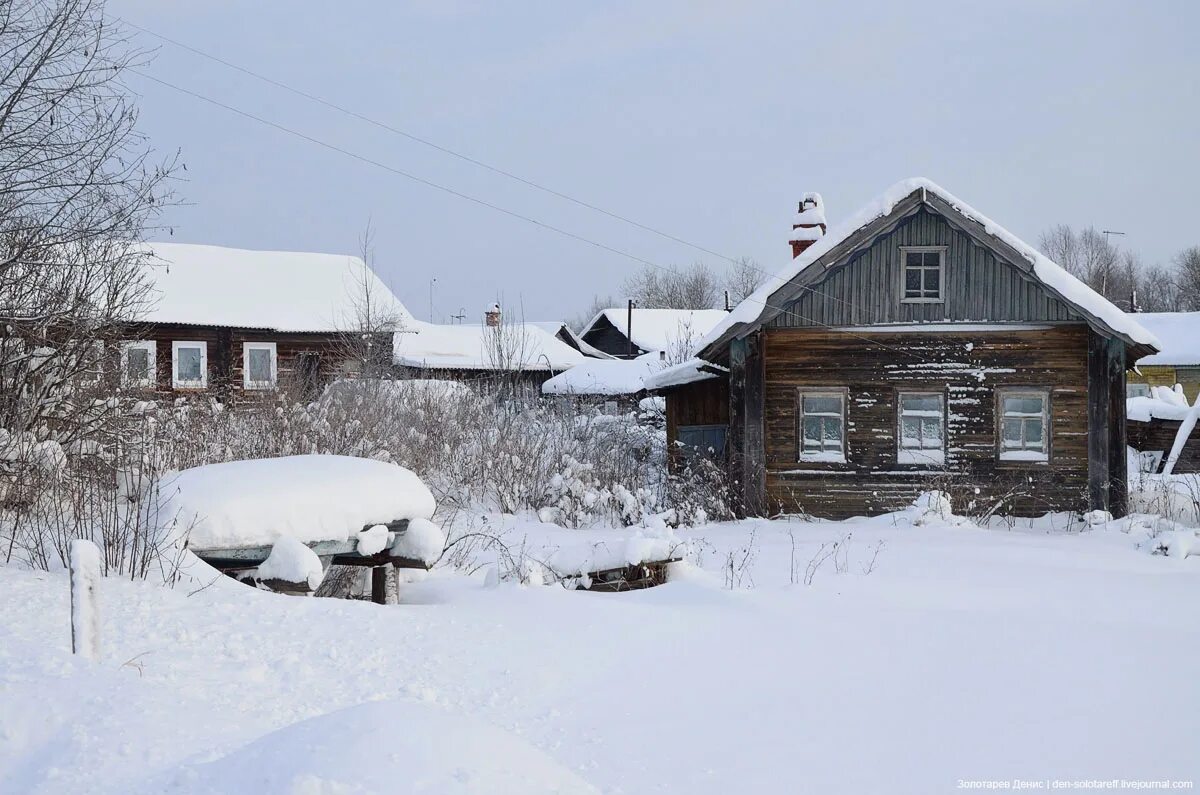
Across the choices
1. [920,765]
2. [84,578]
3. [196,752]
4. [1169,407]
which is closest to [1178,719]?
[920,765]

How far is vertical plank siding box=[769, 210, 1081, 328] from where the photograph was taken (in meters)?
17.5

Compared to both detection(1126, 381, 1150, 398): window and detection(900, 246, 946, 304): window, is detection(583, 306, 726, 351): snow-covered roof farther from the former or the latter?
detection(900, 246, 946, 304): window

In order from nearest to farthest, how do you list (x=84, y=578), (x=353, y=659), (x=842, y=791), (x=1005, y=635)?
(x=842, y=791), (x=84, y=578), (x=353, y=659), (x=1005, y=635)

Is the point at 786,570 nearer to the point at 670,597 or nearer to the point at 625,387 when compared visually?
the point at 670,597

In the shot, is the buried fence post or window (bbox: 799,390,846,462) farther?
window (bbox: 799,390,846,462)

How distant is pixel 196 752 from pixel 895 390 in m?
15.1

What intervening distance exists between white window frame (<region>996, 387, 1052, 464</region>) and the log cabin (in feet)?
0.07

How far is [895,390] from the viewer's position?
17969mm

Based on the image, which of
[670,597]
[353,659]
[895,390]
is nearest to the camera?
[353,659]

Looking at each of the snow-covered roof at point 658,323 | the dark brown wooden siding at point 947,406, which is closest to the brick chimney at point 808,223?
the dark brown wooden siding at point 947,406

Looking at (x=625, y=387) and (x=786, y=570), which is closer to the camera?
(x=786, y=570)

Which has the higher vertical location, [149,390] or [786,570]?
[149,390]

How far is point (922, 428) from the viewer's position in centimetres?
1797

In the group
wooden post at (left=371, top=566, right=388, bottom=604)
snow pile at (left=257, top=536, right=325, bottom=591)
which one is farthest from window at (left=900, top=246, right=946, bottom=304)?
snow pile at (left=257, top=536, right=325, bottom=591)
